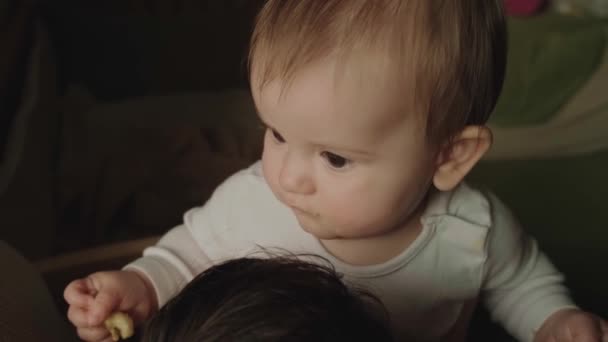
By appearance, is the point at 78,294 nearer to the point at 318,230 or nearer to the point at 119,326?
the point at 119,326

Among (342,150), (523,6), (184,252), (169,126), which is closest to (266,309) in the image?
(342,150)

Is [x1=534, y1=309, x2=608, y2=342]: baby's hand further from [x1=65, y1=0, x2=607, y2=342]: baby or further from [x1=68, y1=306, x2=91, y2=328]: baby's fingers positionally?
[x1=68, y1=306, x2=91, y2=328]: baby's fingers

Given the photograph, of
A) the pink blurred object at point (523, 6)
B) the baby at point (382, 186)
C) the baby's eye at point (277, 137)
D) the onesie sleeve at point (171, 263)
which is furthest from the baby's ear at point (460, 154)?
the pink blurred object at point (523, 6)

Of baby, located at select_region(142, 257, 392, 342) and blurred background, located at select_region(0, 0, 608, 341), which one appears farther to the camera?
blurred background, located at select_region(0, 0, 608, 341)

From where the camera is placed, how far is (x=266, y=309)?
38cm

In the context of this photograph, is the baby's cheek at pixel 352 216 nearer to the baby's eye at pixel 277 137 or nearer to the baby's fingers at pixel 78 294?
the baby's eye at pixel 277 137

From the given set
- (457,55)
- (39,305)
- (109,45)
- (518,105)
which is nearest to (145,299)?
(39,305)

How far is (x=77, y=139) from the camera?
3.83 ft

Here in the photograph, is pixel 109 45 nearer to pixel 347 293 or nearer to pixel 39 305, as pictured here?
pixel 39 305

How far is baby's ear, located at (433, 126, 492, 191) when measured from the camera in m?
0.50

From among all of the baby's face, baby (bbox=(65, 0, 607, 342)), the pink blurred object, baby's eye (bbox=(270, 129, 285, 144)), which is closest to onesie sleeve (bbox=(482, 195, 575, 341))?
baby (bbox=(65, 0, 607, 342))

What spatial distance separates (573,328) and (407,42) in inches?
11.2

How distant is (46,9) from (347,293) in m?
1.15

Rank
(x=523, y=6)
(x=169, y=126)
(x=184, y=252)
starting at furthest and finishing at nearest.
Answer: (x=523, y=6)
(x=169, y=126)
(x=184, y=252)
